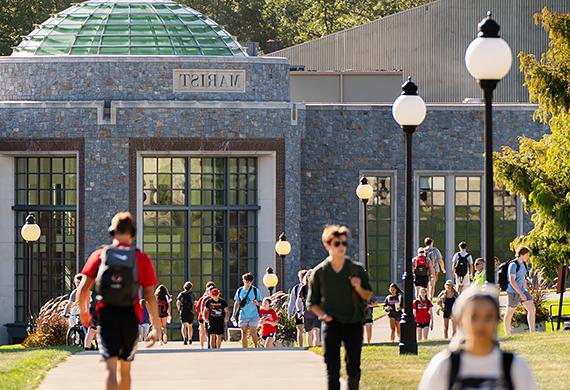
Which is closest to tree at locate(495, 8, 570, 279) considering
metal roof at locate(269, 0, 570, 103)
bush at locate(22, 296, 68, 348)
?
bush at locate(22, 296, 68, 348)

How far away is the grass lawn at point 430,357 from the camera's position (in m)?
15.8

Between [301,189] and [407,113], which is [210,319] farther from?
[301,189]

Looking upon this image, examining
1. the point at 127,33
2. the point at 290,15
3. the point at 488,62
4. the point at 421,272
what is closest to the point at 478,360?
the point at 488,62

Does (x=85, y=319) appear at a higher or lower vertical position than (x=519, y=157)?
lower

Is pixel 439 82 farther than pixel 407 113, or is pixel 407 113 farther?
pixel 439 82

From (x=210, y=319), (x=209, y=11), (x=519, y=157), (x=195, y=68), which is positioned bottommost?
(x=210, y=319)

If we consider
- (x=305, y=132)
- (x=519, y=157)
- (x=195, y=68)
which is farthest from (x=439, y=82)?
(x=519, y=157)

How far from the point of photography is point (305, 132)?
41281mm

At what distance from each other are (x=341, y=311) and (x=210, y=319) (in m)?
15.0

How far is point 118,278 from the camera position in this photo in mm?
12375

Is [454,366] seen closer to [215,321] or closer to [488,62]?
[488,62]

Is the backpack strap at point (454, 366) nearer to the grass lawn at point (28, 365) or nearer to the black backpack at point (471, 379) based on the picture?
the black backpack at point (471, 379)

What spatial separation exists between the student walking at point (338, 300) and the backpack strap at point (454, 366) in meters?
4.84

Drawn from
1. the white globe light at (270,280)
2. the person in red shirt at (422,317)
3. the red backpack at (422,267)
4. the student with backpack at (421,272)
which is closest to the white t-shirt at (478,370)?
the person in red shirt at (422,317)
